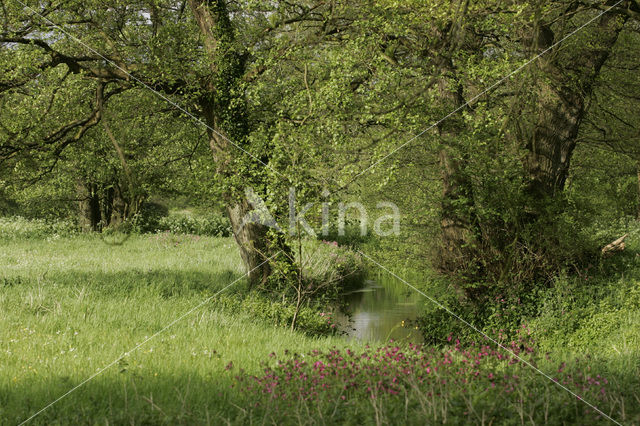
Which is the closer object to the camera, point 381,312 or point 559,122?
point 559,122

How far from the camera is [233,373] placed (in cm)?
671

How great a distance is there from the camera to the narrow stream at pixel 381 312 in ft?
43.7

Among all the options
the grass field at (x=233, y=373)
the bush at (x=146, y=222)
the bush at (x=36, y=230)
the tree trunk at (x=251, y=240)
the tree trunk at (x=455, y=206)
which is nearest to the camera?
the grass field at (x=233, y=373)

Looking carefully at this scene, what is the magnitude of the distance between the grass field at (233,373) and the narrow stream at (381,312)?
10.7 ft

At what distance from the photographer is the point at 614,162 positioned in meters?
20.8

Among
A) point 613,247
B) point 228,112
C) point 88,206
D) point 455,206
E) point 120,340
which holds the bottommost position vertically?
point 120,340

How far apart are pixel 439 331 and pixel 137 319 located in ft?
21.3

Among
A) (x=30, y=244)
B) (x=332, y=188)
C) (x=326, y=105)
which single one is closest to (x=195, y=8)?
(x=326, y=105)

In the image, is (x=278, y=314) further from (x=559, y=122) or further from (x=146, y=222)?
(x=146, y=222)

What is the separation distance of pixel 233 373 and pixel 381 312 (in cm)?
963

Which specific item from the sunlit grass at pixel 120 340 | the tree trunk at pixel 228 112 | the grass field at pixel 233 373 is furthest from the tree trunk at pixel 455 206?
the sunlit grass at pixel 120 340

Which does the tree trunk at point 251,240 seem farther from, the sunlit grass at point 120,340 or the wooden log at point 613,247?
the wooden log at point 613,247

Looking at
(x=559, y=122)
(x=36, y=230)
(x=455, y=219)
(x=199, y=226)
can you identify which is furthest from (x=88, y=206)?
(x=559, y=122)

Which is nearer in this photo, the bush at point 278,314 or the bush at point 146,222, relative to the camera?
the bush at point 278,314
